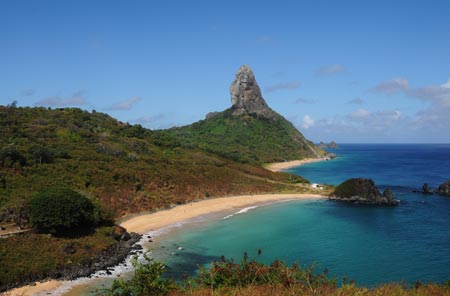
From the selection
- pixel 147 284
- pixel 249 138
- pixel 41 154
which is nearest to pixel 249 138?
pixel 249 138

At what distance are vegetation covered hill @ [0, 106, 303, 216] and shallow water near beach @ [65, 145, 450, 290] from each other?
11.7m

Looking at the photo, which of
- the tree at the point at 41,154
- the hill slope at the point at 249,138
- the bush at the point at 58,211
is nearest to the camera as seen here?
the bush at the point at 58,211

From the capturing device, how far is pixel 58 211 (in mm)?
37188

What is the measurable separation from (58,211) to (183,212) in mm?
22889

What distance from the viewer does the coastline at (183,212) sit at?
28633 millimetres

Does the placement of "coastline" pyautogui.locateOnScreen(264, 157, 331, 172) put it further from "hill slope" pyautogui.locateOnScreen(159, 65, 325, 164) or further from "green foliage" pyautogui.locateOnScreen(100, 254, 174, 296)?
"green foliage" pyautogui.locateOnScreen(100, 254, 174, 296)

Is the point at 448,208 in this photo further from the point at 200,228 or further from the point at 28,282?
the point at 28,282

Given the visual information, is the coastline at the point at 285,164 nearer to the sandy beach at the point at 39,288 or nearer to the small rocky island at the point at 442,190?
the small rocky island at the point at 442,190

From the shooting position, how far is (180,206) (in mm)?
60875

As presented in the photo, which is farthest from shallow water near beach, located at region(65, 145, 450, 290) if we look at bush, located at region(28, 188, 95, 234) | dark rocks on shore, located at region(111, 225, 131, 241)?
bush, located at region(28, 188, 95, 234)

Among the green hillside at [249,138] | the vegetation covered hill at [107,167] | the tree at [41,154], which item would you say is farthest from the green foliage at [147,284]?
the green hillside at [249,138]

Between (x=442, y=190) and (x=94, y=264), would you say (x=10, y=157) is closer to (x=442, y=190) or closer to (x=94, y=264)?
(x=94, y=264)

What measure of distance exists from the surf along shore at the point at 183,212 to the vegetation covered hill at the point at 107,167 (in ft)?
8.34

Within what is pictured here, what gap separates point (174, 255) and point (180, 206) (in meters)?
23.6
